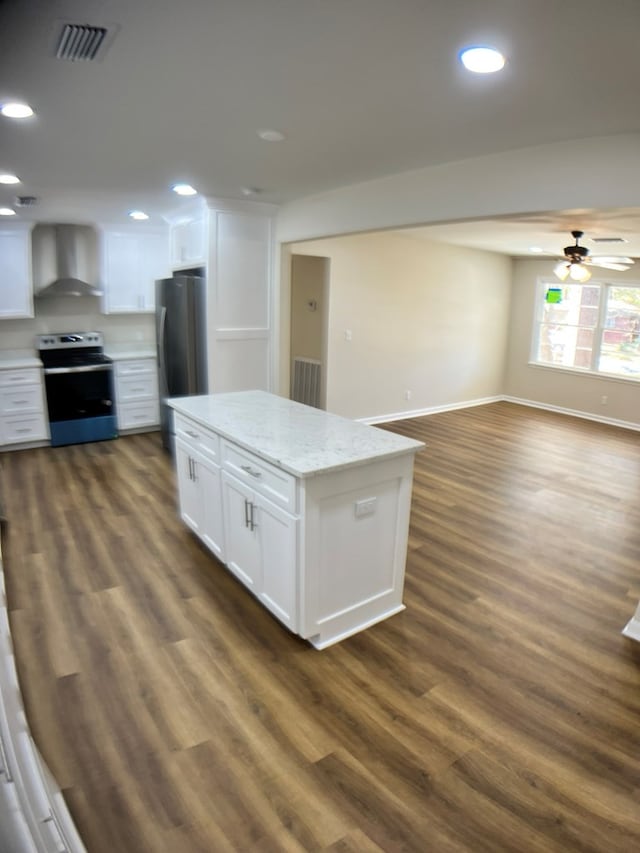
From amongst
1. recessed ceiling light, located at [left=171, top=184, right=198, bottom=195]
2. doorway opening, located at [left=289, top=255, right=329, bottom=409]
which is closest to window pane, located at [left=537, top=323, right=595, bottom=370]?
Result: doorway opening, located at [left=289, top=255, right=329, bottom=409]

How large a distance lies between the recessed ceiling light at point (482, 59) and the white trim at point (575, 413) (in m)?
6.60

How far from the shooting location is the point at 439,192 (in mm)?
3045

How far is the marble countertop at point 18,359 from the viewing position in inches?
207

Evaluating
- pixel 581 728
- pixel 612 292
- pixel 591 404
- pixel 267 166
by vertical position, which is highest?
pixel 267 166

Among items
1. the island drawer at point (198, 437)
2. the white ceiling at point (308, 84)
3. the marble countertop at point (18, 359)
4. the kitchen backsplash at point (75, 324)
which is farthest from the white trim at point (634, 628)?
the kitchen backsplash at point (75, 324)

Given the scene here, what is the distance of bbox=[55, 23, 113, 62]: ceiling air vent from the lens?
5.10 feet

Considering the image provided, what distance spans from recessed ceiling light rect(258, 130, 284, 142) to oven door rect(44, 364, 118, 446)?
3850mm

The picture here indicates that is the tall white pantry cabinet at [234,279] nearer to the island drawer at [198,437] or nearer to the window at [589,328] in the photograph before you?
the island drawer at [198,437]

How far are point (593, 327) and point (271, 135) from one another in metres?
6.53

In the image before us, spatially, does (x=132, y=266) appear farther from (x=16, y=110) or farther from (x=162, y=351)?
(x=16, y=110)

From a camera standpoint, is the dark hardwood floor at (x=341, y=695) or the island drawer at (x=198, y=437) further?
the island drawer at (x=198, y=437)

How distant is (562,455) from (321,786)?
492 centimetres

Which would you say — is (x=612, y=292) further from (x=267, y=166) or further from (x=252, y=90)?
(x=252, y=90)

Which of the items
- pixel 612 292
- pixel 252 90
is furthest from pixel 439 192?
pixel 612 292
